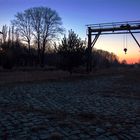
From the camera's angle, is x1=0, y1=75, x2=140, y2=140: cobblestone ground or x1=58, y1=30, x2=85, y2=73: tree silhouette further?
x1=58, y1=30, x2=85, y2=73: tree silhouette

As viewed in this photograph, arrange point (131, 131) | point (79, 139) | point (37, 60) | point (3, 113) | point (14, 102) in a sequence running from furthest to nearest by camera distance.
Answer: point (37, 60)
point (14, 102)
point (3, 113)
point (131, 131)
point (79, 139)

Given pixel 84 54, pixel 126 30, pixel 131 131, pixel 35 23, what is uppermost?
pixel 35 23

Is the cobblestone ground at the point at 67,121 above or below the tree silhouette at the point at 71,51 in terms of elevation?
below

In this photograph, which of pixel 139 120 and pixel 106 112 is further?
pixel 106 112

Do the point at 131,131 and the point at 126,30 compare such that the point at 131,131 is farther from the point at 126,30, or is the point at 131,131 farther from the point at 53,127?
the point at 126,30

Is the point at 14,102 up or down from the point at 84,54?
down

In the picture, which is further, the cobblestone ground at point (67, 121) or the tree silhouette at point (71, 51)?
the tree silhouette at point (71, 51)

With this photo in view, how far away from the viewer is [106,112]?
35.2ft

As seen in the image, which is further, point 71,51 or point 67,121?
point 71,51

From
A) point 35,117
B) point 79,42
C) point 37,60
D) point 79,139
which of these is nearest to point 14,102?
point 35,117

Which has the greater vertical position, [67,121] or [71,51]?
[71,51]

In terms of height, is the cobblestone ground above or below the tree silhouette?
below

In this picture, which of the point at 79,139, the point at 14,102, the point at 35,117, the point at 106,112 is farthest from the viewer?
the point at 14,102

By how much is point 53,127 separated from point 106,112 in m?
3.22
